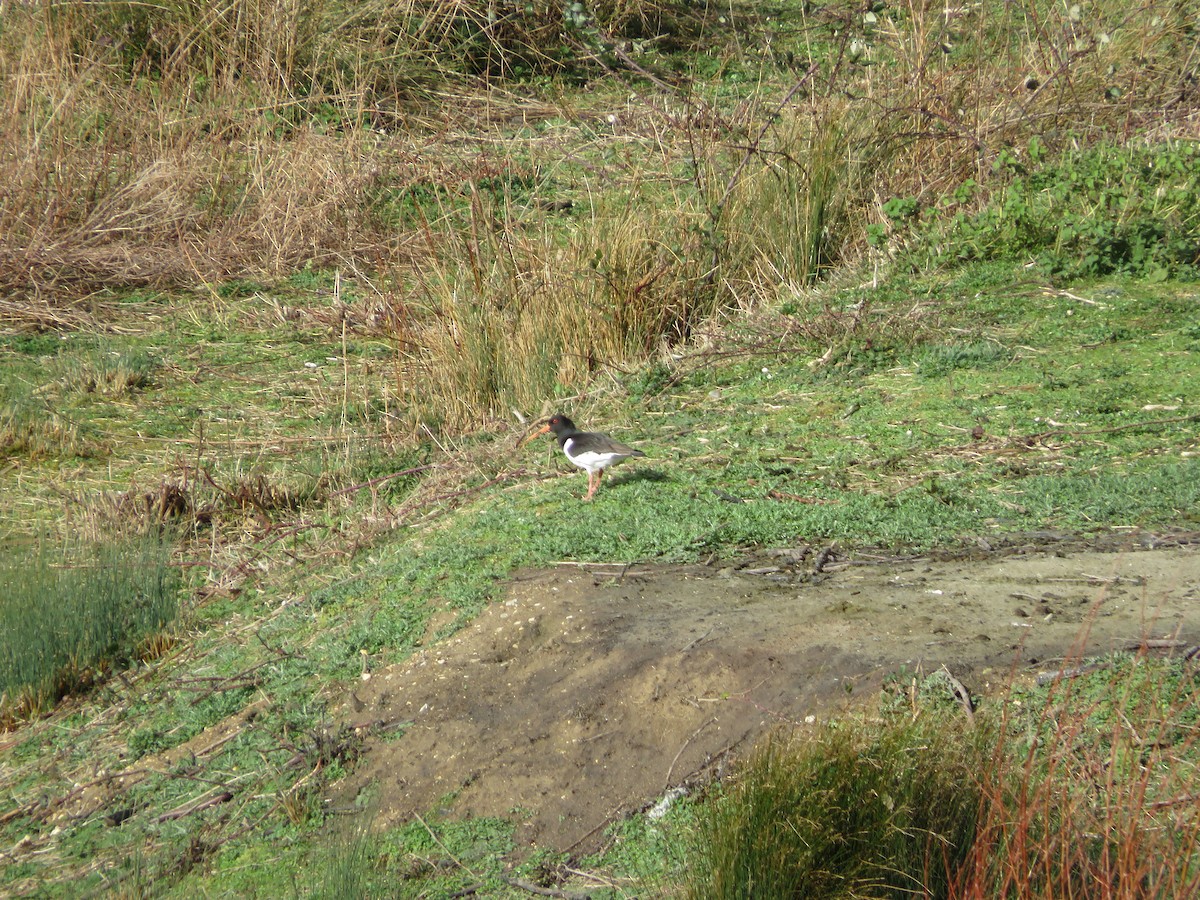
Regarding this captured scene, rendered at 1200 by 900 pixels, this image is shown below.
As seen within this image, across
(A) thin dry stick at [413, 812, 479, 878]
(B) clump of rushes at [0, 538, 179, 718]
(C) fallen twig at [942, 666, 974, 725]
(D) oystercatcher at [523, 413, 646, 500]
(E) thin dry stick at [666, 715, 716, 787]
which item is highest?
(C) fallen twig at [942, 666, 974, 725]

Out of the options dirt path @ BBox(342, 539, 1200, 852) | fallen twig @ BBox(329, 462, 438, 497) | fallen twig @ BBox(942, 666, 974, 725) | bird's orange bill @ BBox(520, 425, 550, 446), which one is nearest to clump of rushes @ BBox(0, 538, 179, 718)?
fallen twig @ BBox(329, 462, 438, 497)

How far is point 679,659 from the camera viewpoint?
4070 mm

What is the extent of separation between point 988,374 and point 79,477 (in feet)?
16.2

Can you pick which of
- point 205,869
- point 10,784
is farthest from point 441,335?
point 205,869

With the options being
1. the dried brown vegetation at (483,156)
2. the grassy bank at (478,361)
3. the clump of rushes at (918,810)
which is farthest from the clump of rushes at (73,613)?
the clump of rushes at (918,810)

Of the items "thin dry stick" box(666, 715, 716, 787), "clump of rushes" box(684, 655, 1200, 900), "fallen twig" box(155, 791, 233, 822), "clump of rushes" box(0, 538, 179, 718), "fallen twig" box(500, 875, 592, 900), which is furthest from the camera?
"clump of rushes" box(0, 538, 179, 718)

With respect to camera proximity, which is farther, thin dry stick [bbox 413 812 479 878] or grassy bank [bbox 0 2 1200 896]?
grassy bank [bbox 0 2 1200 896]

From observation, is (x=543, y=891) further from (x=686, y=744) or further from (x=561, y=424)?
(x=561, y=424)

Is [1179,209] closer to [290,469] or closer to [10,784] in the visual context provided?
[290,469]

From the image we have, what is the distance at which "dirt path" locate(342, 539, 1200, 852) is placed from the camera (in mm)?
3809

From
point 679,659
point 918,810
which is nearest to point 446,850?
point 679,659

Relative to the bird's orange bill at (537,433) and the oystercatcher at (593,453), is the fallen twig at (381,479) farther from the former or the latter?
the oystercatcher at (593,453)

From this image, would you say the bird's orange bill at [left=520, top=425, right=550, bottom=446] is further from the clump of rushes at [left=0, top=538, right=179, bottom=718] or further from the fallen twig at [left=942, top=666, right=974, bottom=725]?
the fallen twig at [left=942, top=666, right=974, bottom=725]

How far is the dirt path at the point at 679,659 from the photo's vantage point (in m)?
3.81
